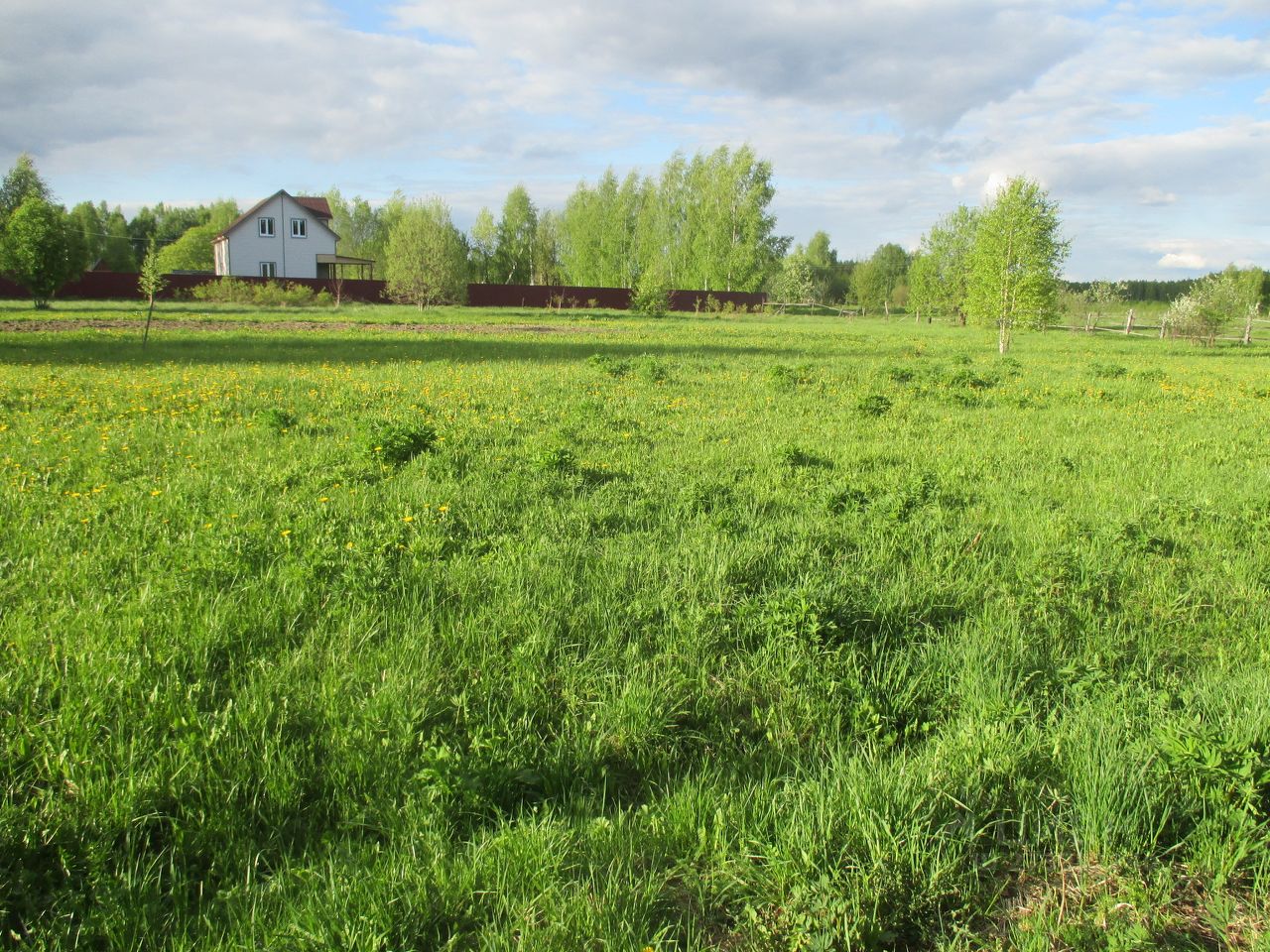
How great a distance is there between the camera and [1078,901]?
2461mm

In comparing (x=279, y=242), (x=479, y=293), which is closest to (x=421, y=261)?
(x=479, y=293)

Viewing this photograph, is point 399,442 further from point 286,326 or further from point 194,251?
point 194,251

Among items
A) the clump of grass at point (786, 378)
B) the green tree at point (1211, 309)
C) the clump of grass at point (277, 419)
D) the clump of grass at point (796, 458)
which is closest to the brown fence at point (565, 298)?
the green tree at point (1211, 309)

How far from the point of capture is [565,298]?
54344 millimetres

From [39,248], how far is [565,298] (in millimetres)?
30256


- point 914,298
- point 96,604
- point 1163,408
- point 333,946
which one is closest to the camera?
point 333,946

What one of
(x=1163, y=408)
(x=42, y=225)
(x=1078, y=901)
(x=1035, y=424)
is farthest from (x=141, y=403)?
(x=42, y=225)

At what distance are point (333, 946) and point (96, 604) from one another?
285cm

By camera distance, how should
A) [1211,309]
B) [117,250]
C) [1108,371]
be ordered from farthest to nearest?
[117,250]
[1211,309]
[1108,371]

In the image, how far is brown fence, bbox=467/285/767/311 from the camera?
5381cm

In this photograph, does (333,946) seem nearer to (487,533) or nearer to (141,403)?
(487,533)

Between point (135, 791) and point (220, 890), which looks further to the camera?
point (135, 791)

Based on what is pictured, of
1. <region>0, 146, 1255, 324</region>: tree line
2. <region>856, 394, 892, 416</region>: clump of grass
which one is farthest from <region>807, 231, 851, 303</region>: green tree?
<region>856, 394, 892, 416</region>: clump of grass

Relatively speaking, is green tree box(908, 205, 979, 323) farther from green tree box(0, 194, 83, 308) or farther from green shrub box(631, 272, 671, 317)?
green tree box(0, 194, 83, 308)
